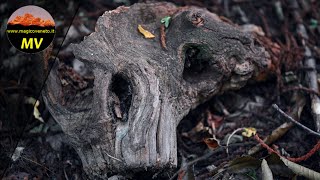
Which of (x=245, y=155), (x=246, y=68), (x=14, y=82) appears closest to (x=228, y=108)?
(x=246, y=68)

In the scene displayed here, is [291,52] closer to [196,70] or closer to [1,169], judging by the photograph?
[196,70]

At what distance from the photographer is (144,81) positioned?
77.0 inches

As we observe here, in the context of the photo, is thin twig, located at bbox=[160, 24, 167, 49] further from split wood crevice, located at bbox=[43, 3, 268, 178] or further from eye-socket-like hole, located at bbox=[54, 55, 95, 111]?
eye-socket-like hole, located at bbox=[54, 55, 95, 111]

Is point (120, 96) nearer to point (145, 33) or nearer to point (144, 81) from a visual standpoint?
point (144, 81)

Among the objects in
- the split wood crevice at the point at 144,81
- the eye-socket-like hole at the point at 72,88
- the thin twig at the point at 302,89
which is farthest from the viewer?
the thin twig at the point at 302,89

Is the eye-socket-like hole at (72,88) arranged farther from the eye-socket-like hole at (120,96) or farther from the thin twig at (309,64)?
the thin twig at (309,64)

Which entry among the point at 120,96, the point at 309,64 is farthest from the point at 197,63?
the point at 309,64

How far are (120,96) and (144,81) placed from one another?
136 mm

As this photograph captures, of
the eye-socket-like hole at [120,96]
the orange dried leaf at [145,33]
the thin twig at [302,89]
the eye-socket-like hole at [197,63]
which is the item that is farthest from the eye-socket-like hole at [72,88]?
the thin twig at [302,89]

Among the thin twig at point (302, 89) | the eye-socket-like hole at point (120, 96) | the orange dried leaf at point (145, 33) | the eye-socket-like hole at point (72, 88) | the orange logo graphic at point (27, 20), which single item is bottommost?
the eye-socket-like hole at point (72, 88)

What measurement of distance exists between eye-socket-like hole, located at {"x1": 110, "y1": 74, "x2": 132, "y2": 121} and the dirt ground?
280 millimetres

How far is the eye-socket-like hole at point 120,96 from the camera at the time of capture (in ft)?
6.27

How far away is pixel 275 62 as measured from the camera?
2.55m

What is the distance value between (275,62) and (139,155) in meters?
1.14
